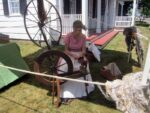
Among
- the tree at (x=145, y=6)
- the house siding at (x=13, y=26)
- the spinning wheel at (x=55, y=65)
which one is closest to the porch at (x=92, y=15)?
the house siding at (x=13, y=26)

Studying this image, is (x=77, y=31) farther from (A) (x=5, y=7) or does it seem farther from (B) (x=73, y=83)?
(A) (x=5, y=7)

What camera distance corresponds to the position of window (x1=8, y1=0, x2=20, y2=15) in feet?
34.0

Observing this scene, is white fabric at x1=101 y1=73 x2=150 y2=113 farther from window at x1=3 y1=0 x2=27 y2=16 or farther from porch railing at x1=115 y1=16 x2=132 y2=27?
porch railing at x1=115 y1=16 x2=132 y2=27

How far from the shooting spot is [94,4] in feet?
48.9

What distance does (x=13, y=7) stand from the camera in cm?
1051

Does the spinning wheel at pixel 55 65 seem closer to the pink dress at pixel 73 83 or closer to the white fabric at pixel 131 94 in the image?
the pink dress at pixel 73 83

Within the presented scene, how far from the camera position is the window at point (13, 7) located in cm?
1037

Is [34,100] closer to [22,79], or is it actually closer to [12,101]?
[12,101]

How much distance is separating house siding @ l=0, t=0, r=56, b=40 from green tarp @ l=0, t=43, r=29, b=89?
5.17 metres

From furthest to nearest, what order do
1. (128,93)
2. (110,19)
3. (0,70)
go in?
(110,19), (0,70), (128,93)

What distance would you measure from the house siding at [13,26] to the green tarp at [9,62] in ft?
17.0

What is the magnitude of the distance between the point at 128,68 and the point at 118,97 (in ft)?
13.5

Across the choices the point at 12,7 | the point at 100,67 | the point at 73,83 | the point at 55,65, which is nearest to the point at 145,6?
the point at 12,7

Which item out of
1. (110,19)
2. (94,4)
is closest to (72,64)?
(94,4)
